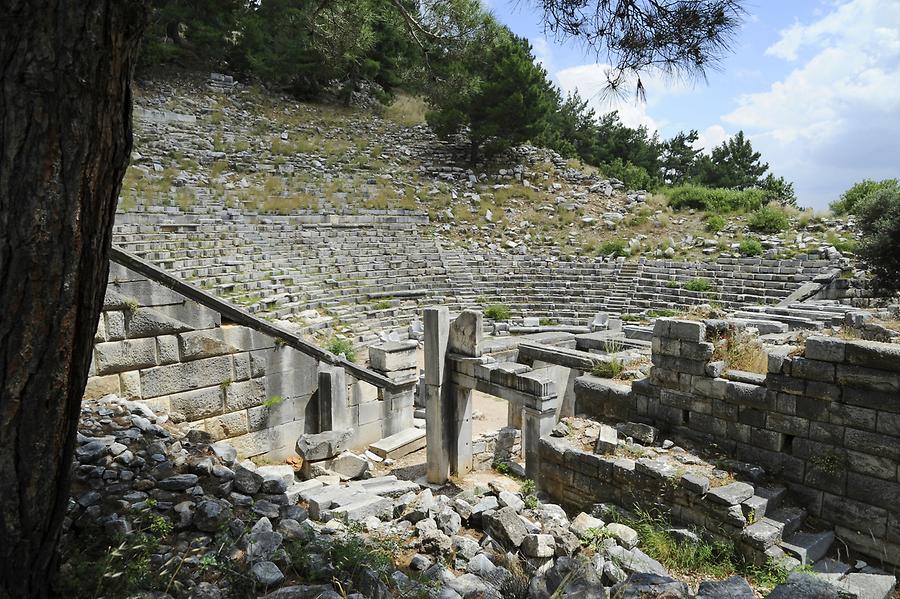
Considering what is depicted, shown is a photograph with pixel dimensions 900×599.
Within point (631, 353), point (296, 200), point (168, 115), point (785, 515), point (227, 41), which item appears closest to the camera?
point (785, 515)

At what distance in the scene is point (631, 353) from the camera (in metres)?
8.31

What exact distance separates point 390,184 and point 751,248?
14851 mm

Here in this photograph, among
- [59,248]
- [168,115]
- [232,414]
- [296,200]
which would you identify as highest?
[168,115]

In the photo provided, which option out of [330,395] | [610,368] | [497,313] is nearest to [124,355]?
[330,395]

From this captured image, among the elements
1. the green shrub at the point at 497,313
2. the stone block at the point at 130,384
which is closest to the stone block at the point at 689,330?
the stone block at the point at 130,384

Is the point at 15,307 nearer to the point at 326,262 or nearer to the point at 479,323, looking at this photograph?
the point at 479,323

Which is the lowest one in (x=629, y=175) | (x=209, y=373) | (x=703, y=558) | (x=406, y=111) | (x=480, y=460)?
(x=480, y=460)

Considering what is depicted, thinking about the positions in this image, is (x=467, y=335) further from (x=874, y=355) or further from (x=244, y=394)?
(x=874, y=355)

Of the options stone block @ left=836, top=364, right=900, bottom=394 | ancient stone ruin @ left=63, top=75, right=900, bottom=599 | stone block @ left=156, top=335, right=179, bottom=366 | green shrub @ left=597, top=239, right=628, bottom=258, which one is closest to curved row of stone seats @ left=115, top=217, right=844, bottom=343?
green shrub @ left=597, top=239, right=628, bottom=258

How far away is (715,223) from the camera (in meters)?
21.1

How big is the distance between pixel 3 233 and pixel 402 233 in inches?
762

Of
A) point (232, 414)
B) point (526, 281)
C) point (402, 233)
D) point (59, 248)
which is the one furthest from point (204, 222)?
point (59, 248)

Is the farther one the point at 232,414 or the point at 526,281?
the point at 526,281

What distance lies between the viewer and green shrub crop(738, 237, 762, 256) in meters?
18.2
